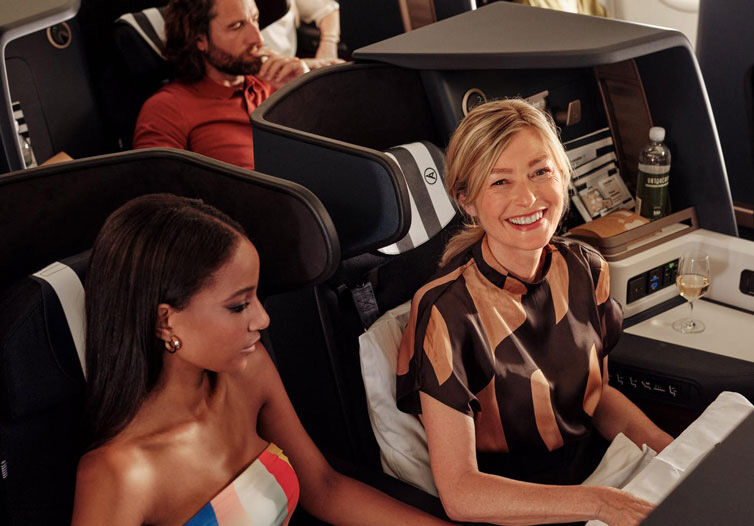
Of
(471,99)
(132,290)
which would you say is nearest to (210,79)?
(471,99)

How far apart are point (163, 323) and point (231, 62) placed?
1.73m

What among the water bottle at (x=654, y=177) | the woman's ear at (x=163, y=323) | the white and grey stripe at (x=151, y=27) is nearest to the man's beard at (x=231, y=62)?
the white and grey stripe at (x=151, y=27)

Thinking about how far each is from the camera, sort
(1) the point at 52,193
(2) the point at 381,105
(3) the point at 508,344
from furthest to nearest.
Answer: (2) the point at 381,105 < (3) the point at 508,344 < (1) the point at 52,193

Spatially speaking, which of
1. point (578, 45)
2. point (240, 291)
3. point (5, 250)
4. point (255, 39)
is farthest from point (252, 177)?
point (255, 39)

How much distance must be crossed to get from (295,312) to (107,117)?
139cm

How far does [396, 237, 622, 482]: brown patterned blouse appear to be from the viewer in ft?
4.66

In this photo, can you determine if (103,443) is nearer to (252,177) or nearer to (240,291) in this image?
(240,291)

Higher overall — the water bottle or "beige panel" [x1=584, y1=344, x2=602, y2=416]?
the water bottle

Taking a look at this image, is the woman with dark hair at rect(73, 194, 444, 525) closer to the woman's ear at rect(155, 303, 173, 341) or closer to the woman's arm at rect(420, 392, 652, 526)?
the woman's ear at rect(155, 303, 173, 341)

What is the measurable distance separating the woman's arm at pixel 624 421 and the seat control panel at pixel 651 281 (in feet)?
1.09

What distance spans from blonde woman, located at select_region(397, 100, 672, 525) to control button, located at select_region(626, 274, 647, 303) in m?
0.36

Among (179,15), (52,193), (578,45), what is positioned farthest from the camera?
(179,15)

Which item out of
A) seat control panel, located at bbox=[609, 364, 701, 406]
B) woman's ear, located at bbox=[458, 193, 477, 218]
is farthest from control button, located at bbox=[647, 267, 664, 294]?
woman's ear, located at bbox=[458, 193, 477, 218]

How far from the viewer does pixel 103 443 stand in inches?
45.3
